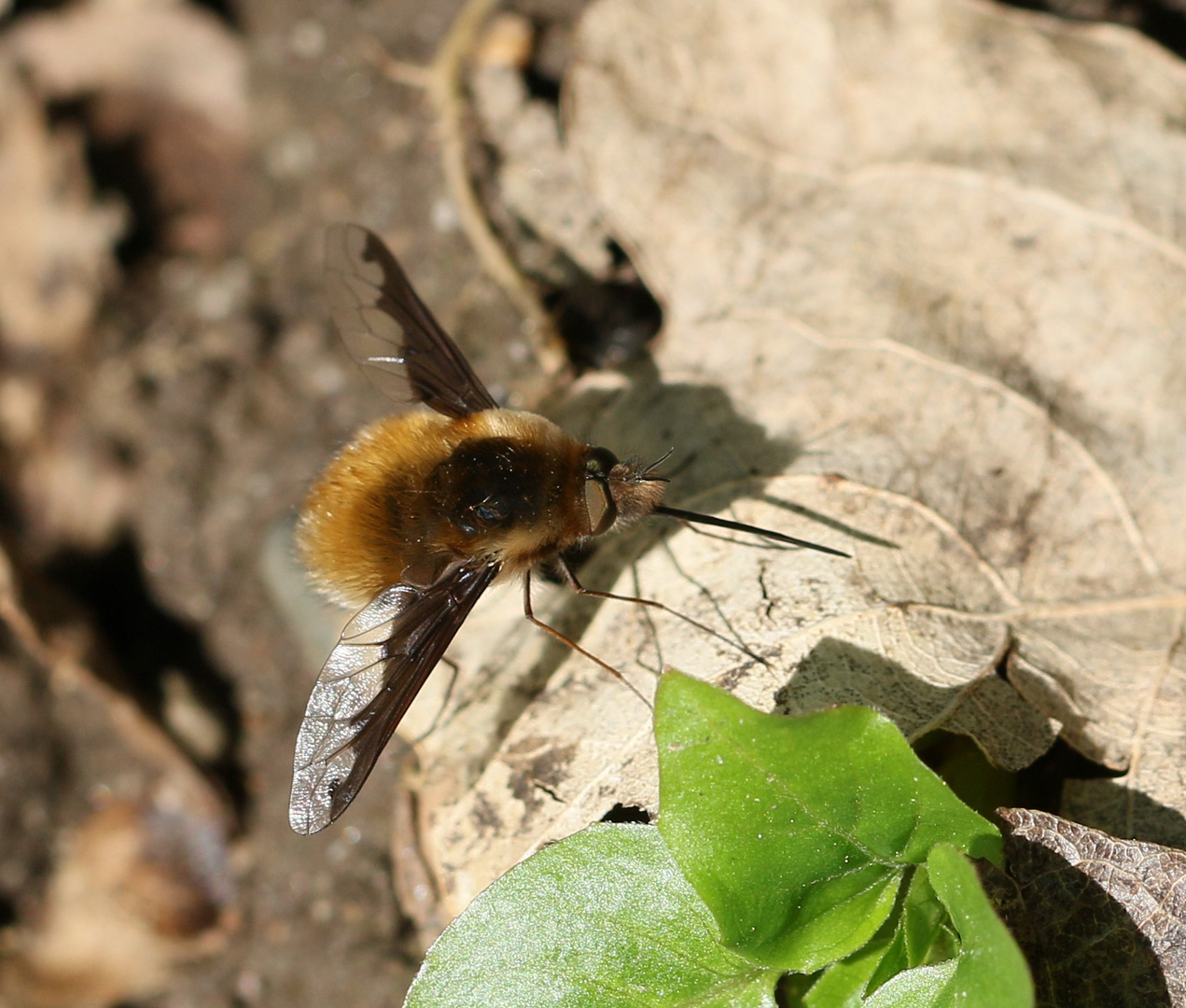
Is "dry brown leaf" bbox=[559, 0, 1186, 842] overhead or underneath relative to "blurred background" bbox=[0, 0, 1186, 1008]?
overhead

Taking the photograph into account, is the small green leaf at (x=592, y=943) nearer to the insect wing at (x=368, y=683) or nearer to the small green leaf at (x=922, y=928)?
the small green leaf at (x=922, y=928)

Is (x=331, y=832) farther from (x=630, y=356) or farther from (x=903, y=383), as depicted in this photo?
(x=903, y=383)

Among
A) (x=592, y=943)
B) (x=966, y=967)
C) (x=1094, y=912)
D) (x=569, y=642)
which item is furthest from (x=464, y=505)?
(x=1094, y=912)

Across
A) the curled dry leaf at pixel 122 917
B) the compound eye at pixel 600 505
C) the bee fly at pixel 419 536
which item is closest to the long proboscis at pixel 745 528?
the bee fly at pixel 419 536

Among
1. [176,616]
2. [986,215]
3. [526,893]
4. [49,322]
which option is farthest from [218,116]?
[526,893]

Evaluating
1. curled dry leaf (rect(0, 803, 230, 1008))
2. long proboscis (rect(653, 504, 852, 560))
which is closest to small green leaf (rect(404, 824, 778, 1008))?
long proboscis (rect(653, 504, 852, 560))

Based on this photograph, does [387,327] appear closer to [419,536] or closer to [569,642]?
[419,536]

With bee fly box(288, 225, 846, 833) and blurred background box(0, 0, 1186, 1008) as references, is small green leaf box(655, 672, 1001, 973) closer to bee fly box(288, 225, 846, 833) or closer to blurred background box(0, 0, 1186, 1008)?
bee fly box(288, 225, 846, 833)

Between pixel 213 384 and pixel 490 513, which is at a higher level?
pixel 490 513
